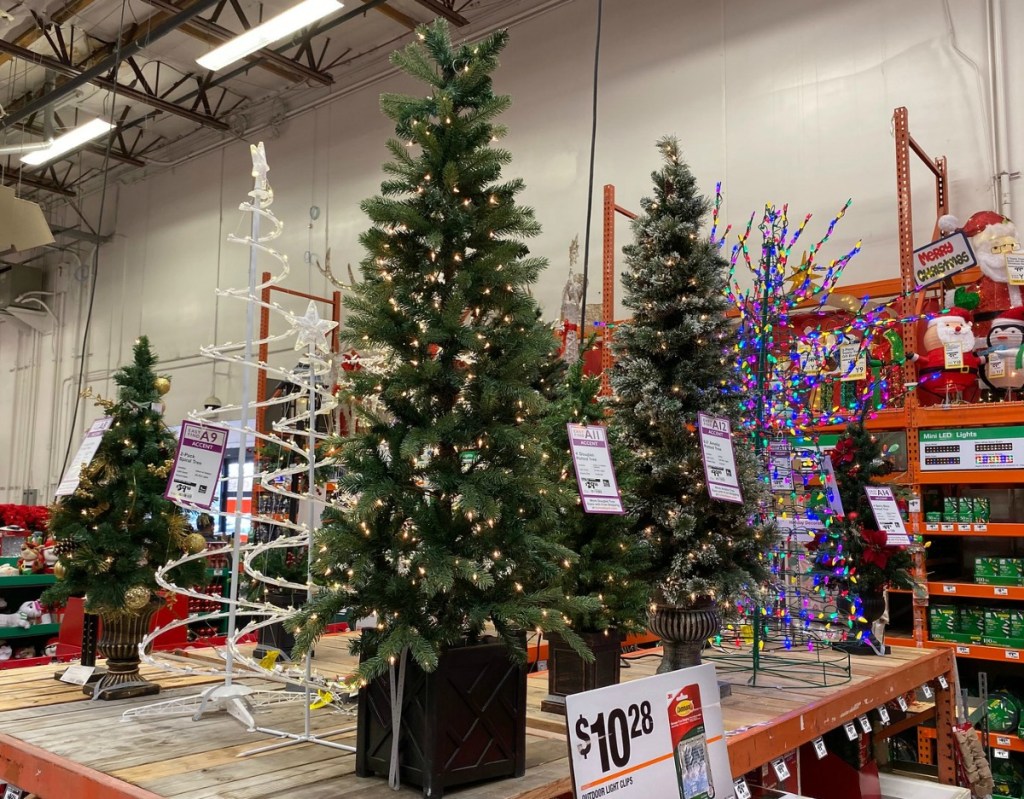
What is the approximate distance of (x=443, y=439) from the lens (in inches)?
77.1

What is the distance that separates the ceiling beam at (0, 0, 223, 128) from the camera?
7.91 m

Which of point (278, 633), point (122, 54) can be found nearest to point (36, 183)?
point (122, 54)

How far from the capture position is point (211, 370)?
11.2 metres

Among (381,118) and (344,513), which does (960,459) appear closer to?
(344,513)

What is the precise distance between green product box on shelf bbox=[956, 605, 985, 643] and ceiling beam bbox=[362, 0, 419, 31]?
6961mm

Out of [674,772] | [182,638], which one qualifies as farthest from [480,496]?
[182,638]

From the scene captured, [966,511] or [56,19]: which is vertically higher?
[56,19]

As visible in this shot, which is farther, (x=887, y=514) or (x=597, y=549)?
(x=887, y=514)

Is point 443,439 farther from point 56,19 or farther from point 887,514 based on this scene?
point 56,19

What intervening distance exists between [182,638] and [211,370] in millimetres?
6899

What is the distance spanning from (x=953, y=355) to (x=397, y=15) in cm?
650

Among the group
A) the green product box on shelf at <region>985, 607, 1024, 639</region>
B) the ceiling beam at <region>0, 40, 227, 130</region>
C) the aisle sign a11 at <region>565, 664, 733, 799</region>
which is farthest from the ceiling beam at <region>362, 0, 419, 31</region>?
the aisle sign a11 at <region>565, 664, 733, 799</region>

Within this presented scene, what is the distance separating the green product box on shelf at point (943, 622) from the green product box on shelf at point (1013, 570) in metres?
0.31

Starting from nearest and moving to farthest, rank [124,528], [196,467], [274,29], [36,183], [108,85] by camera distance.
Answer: [196,467]
[124,528]
[274,29]
[108,85]
[36,183]
